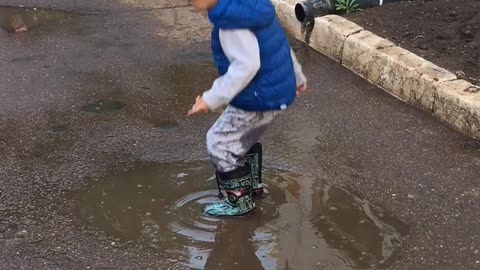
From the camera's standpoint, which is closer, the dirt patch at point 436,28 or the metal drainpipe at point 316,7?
the dirt patch at point 436,28

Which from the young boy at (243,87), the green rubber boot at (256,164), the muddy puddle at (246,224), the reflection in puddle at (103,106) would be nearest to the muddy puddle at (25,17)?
the reflection in puddle at (103,106)

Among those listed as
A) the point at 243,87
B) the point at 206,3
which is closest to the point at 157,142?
the point at 243,87

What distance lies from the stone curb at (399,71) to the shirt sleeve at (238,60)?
6.35 feet

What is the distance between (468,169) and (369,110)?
1.04 m

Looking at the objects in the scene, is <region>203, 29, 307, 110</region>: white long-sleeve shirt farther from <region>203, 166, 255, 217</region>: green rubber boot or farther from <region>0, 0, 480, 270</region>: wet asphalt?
<region>0, 0, 480, 270</region>: wet asphalt

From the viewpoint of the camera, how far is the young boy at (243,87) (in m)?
3.17

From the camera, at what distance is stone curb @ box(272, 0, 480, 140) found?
461 cm

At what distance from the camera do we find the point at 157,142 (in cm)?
456

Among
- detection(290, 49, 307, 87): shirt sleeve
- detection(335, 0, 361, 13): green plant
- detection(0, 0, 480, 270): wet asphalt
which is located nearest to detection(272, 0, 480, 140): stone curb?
detection(0, 0, 480, 270): wet asphalt

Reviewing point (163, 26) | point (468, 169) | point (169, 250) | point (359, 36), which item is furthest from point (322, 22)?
point (169, 250)

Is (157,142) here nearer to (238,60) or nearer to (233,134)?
(233,134)

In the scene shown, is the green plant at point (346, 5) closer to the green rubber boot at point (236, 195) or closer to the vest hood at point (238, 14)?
the green rubber boot at point (236, 195)

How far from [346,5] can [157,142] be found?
2.73 meters

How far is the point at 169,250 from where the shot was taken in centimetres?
340
